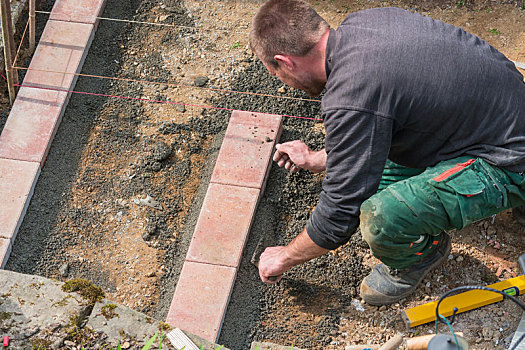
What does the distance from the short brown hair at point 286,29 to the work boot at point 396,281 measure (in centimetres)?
146

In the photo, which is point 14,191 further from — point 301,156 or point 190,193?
point 301,156

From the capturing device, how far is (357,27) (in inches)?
113

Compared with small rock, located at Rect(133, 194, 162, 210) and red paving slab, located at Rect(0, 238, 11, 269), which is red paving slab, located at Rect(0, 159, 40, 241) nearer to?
red paving slab, located at Rect(0, 238, 11, 269)

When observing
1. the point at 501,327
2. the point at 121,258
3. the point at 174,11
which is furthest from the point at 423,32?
the point at 174,11

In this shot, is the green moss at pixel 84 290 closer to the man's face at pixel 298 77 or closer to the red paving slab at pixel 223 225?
the red paving slab at pixel 223 225

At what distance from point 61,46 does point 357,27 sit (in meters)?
2.87

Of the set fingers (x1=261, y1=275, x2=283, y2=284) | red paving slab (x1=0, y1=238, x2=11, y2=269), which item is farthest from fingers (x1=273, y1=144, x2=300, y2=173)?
red paving slab (x1=0, y1=238, x2=11, y2=269)

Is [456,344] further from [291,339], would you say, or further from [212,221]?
[212,221]

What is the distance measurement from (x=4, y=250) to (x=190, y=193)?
1280 millimetres

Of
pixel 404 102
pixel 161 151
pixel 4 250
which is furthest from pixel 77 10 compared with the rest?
pixel 404 102

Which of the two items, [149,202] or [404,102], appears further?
[149,202]

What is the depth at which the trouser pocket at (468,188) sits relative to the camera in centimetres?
287

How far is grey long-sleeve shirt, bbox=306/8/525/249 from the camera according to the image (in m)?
2.71

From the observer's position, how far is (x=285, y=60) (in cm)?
288
